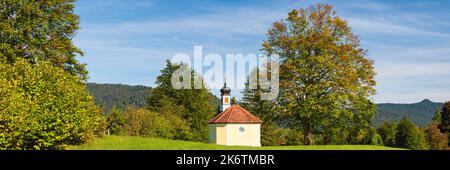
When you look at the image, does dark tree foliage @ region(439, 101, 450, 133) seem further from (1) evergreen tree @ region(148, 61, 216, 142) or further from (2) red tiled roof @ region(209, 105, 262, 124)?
(2) red tiled roof @ region(209, 105, 262, 124)

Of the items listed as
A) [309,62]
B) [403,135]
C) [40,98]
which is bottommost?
[403,135]

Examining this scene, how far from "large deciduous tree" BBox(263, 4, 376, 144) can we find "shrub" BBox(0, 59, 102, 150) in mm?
17521

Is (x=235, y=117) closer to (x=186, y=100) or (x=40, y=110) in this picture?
(x=40, y=110)

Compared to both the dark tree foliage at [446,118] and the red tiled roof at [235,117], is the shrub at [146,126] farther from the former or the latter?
the dark tree foliage at [446,118]

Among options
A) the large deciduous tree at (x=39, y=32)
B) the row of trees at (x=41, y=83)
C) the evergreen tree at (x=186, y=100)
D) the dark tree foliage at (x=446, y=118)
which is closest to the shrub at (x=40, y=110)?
the row of trees at (x=41, y=83)

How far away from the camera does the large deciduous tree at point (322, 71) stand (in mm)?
42188

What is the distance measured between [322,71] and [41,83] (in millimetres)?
23348

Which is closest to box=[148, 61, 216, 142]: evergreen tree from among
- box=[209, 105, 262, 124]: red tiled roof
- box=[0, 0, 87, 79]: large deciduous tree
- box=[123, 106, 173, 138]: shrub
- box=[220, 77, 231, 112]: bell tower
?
box=[123, 106, 173, 138]: shrub

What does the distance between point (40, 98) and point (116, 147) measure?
5403 mm

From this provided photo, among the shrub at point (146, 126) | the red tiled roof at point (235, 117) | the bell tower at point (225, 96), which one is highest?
the bell tower at point (225, 96)
